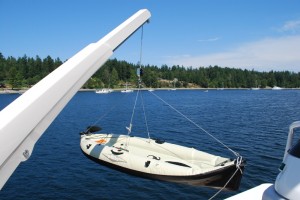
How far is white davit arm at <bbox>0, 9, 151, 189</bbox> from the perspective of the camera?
2.27 metres

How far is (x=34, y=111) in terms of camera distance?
2.50 m

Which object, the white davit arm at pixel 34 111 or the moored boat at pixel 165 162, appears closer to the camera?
the white davit arm at pixel 34 111

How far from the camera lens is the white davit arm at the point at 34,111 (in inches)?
89.2

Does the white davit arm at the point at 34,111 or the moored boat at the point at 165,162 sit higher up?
the white davit arm at the point at 34,111

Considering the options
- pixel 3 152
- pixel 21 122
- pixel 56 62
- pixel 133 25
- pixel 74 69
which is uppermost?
pixel 56 62

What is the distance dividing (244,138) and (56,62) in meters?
171

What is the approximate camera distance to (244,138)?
1395 inches

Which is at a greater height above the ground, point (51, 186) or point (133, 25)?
point (133, 25)

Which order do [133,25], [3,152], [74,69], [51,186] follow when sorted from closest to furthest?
1. [3,152]
2. [74,69]
3. [133,25]
4. [51,186]

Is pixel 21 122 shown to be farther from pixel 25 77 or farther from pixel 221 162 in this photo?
pixel 25 77

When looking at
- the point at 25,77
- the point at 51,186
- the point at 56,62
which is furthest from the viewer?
the point at 56,62

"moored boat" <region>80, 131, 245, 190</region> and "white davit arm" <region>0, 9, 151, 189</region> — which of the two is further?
"moored boat" <region>80, 131, 245, 190</region>

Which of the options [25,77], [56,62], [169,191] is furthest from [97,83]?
[169,191]

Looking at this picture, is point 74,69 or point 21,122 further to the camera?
point 74,69
